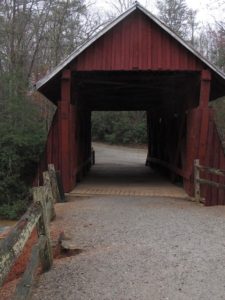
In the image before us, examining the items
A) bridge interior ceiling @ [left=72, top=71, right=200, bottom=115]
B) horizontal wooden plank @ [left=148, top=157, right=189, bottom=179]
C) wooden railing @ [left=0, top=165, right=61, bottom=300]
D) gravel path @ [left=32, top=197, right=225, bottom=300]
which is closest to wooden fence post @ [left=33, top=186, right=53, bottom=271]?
wooden railing @ [left=0, top=165, right=61, bottom=300]

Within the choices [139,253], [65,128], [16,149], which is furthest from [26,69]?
[139,253]

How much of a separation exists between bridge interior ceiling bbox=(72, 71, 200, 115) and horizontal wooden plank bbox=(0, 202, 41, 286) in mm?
9850

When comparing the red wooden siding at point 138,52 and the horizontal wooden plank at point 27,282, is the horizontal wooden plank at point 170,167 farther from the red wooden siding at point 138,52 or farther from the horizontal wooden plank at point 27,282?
the horizontal wooden plank at point 27,282

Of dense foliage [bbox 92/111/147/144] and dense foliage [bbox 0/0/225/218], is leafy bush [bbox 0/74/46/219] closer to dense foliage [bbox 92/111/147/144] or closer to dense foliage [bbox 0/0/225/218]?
dense foliage [bbox 0/0/225/218]

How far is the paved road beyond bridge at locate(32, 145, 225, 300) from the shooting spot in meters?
5.51

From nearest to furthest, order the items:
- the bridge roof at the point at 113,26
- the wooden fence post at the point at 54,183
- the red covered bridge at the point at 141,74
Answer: the wooden fence post at the point at 54,183 < the bridge roof at the point at 113,26 < the red covered bridge at the point at 141,74

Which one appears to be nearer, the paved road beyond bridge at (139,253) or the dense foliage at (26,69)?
the paved road beyond bridge at (139,253)

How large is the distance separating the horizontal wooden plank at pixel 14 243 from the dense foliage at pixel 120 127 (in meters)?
36.7

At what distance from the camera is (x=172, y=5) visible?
45.6 m

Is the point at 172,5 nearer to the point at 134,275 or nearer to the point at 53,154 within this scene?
the point at 53,154

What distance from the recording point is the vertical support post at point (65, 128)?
13734 millimetres

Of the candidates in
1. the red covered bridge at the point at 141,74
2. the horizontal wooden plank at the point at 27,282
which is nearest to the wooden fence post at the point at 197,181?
the red covered bridge at the point at 141,74

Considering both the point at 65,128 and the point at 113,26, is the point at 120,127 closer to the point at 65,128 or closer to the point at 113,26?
the point at 65,128

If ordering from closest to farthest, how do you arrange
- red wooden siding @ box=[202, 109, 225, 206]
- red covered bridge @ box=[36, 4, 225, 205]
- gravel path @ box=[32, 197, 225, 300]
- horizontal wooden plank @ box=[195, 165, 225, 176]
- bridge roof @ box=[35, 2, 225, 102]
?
gravel path @ box=[32, 197, 225, 300], horizontal wooden plank @ box=[195, 165, 225, 176], bridge roof @ box=[35, 2, 225, 102], red covered bridge @ box=[36, 4, 225, 205], red wooden siding @ box=[202, 109, 225, 206]
